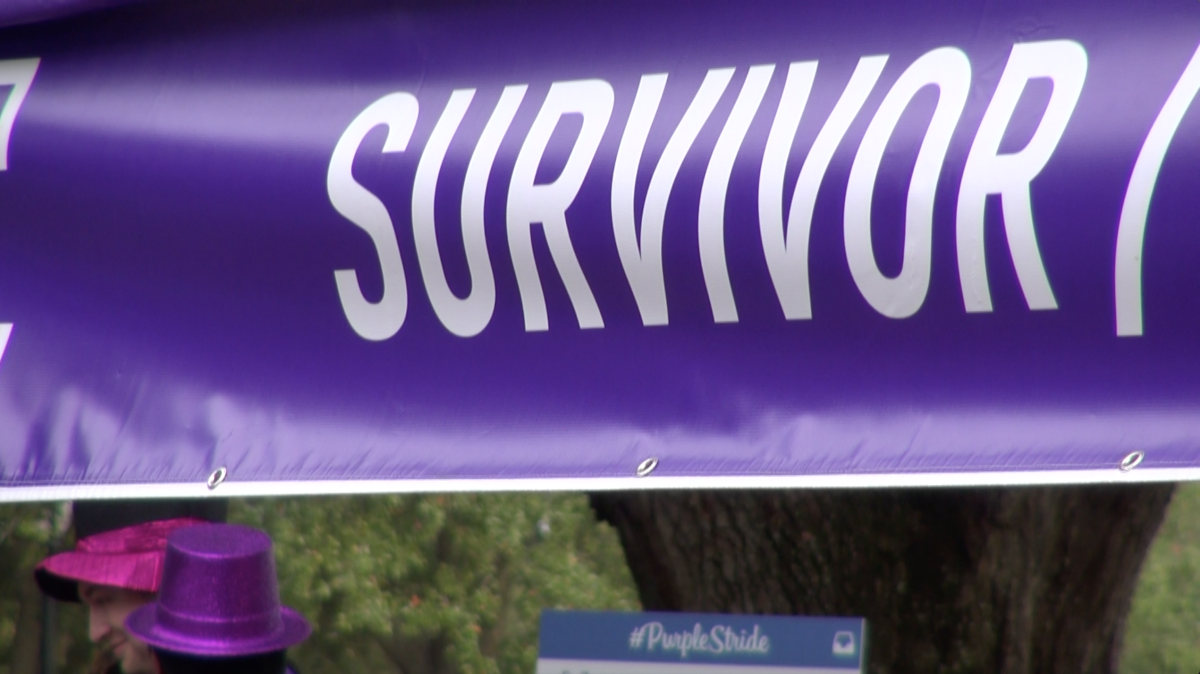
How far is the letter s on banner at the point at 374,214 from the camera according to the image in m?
2.86

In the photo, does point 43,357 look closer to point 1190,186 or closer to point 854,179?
point 854,179

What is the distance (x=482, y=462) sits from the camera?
277cm

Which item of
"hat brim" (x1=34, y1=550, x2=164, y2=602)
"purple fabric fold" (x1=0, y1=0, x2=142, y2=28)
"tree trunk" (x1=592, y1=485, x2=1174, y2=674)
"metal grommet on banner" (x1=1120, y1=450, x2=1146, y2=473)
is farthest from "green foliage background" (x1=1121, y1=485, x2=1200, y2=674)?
"purple fabric fold" (x1=0, y1=0, x2=142, y2=28)

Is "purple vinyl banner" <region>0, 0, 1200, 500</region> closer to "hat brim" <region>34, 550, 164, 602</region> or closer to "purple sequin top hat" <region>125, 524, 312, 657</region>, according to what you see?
"purple sequin top hat" <region>125, 524, 312, 657</region>

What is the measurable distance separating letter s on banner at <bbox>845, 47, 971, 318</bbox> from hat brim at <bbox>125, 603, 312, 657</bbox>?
4.45 feet

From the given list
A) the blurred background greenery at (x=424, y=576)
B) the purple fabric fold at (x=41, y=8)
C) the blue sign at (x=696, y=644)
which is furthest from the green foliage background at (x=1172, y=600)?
the purple fabric fold at (x=41, y=8)

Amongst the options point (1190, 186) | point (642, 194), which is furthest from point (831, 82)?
point (1190, 186)

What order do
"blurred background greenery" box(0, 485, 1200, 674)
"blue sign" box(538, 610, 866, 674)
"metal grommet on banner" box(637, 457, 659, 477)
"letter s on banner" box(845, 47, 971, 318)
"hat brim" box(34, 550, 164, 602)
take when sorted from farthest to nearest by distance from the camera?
"blurred background greenery" box(0, 485, 1200, 674), "hat brim" box(34, 550, 164, 602), "blue sign" box(538, 610, 866, 674), "metal grommet on banner" box(637, 457, 659, 477), "letter s on banner" box(845, 47, 971, 318)

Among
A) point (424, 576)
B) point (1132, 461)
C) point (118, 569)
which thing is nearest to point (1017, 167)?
point (1132, 461)

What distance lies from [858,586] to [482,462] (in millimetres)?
1648

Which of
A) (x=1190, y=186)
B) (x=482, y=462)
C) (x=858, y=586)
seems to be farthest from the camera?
(x=858, y=586)

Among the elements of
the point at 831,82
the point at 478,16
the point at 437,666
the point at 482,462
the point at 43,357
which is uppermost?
the point at 437,666

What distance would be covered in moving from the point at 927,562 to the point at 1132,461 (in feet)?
5.66

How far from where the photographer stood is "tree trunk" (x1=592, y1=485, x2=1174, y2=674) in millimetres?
3982
